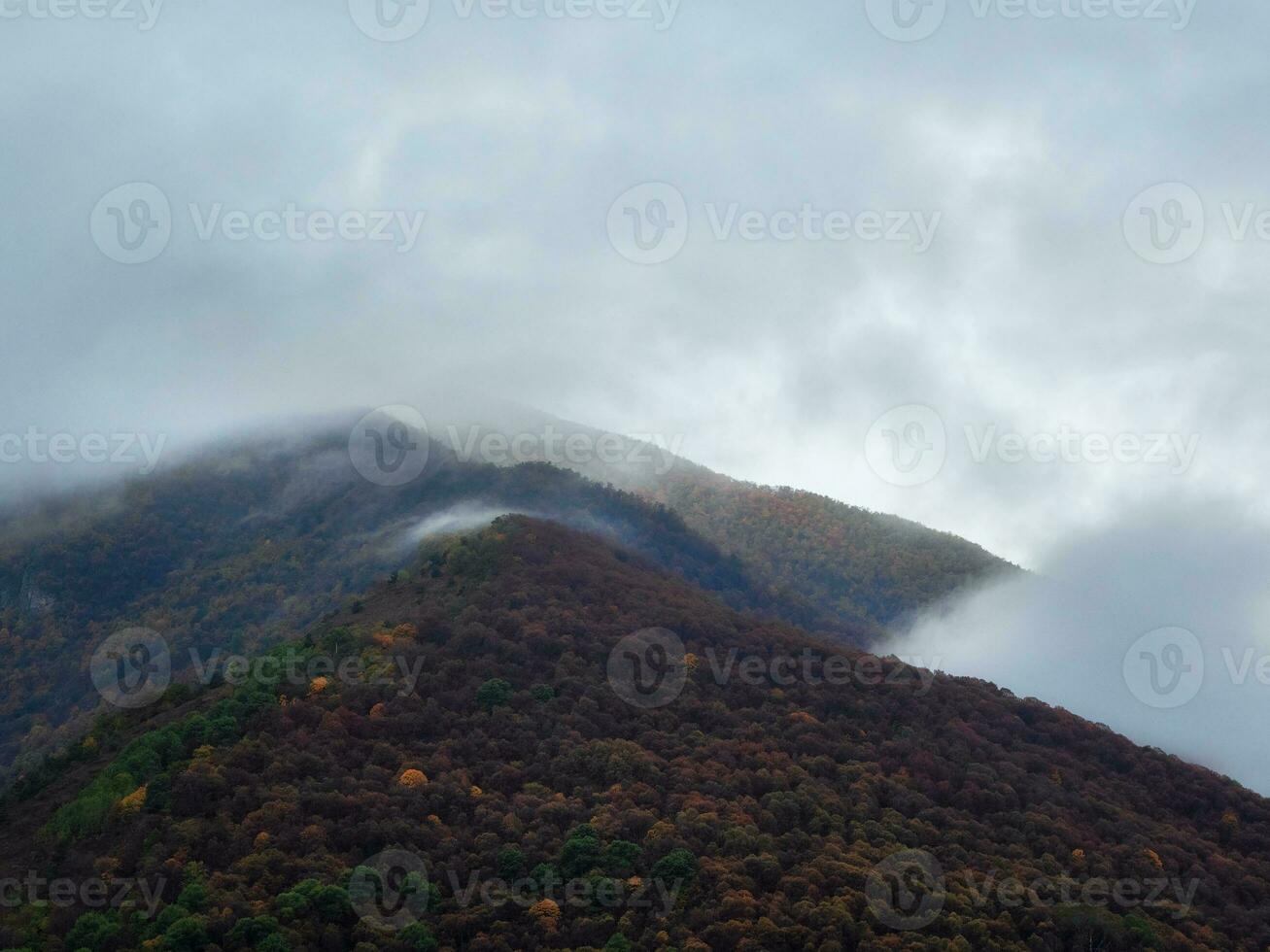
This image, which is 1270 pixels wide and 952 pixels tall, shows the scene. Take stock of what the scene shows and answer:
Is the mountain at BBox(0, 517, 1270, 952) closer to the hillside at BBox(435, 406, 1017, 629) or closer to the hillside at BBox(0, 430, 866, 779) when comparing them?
the hillside at BBox(0, 430, 866, 779)

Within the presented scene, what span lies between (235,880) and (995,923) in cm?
3911

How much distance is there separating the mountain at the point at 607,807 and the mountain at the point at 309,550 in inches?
1728

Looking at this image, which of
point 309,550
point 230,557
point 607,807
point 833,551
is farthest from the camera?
point 833,551

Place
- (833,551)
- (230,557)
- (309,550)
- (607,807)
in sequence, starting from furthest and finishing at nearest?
(833,551) → (230,557) → (309,550) → (607,807)

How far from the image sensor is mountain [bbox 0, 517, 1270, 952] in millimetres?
56656

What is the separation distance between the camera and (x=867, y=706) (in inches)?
3477

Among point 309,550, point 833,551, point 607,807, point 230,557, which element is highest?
point 833,551

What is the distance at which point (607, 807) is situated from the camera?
67.6 metres

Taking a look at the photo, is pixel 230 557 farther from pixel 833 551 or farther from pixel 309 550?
pixel 833 551

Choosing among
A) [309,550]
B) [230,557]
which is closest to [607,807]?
[309,550]

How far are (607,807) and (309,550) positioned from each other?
9941 cm

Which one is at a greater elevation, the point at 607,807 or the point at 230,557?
the point at 230,557

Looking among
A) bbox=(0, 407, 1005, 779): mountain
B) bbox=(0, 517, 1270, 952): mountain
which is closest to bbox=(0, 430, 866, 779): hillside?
bbox=(0, 407, 1005, 779): mountain

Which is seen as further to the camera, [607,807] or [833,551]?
[833,551]
